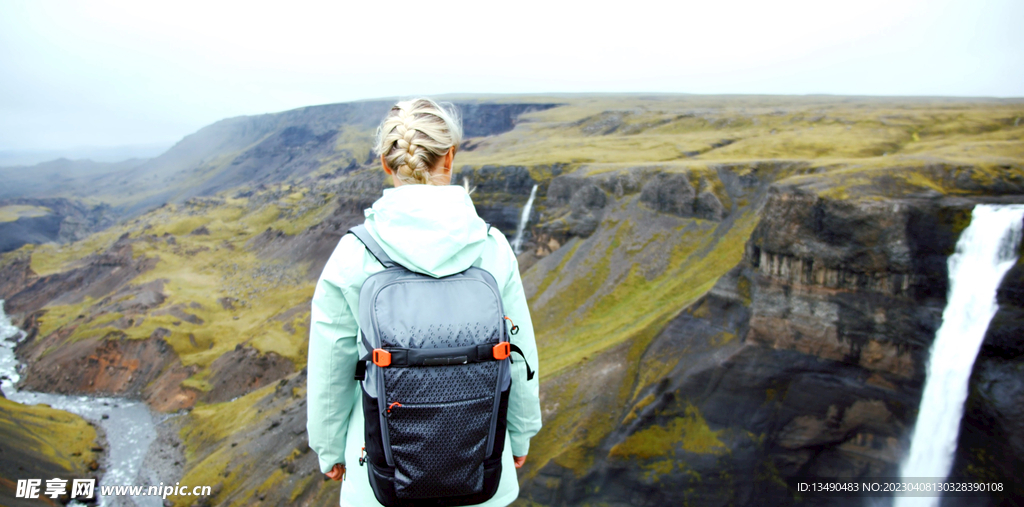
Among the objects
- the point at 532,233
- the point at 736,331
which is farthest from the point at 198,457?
the point at 736,331

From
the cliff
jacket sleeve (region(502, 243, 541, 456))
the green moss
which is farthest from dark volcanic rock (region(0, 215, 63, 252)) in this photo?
jacket sleeve (region(502, 243, 541, 456))

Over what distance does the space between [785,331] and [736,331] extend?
7.24ft

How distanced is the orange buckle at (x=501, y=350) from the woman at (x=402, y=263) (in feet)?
1.59

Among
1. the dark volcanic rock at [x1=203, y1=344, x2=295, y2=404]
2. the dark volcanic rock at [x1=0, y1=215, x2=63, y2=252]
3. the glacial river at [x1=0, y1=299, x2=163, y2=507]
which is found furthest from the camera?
the dark volcanic rock at [x1=0, y1=215, x2=63, y2=252]

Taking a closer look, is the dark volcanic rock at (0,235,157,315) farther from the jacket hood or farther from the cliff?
the jacket hood

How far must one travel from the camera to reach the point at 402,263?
3.16m

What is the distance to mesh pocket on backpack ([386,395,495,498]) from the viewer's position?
311cm

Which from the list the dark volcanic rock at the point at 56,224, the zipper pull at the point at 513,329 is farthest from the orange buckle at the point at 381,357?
the dark volcanic rock at the point at 56,224

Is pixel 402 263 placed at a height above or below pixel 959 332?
above

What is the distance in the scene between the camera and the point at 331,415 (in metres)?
3.53

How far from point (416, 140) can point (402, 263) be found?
0.80m

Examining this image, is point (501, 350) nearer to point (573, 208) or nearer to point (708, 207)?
point (708, 207)

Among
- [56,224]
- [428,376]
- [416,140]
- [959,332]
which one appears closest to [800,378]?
[959,332]

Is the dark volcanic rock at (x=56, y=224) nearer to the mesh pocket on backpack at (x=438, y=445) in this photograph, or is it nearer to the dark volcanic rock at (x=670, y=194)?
the dark volcanic rock at (x=670, y=194)
